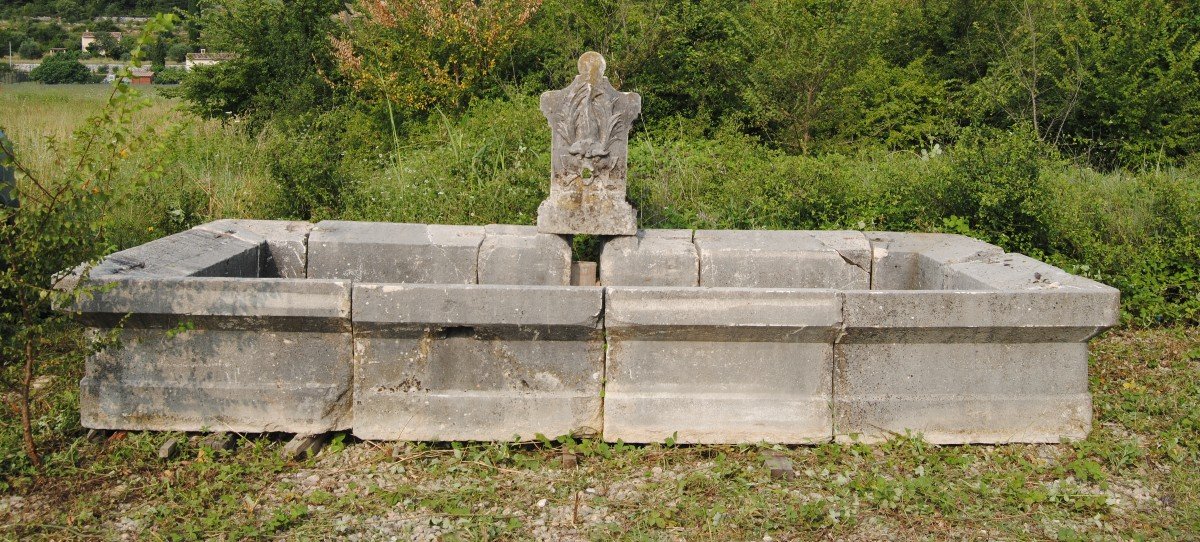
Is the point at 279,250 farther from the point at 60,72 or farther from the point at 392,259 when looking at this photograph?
the point at 60,72

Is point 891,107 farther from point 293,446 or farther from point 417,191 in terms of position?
point 293,446

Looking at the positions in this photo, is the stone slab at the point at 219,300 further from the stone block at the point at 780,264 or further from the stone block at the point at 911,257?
the stone block at the point at 911,257

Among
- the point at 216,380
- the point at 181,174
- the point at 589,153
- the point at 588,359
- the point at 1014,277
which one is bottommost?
the point at 216,380

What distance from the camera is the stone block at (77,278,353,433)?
460 cm

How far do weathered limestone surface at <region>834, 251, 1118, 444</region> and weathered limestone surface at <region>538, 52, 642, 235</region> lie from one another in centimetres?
Answer: 159

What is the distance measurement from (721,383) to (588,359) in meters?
0.65

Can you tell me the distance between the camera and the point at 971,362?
15.6 ft

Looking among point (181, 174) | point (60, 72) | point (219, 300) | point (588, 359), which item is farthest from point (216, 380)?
point (60, 72)

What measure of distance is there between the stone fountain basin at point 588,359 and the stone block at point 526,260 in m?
1.02

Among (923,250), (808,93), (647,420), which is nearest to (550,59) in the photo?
(808,93)

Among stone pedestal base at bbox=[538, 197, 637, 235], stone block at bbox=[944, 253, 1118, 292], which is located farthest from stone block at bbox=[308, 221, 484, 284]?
stone block at bbox=[944, 253, 1118, 292]

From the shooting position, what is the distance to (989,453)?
4.78 metres

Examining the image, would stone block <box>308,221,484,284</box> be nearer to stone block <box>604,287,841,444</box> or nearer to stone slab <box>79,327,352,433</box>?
stone slab <box>79,327,352,433</box>

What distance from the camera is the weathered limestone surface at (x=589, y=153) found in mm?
5555
